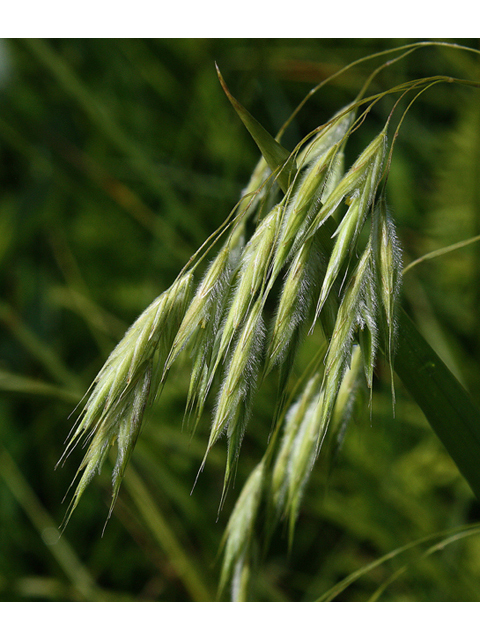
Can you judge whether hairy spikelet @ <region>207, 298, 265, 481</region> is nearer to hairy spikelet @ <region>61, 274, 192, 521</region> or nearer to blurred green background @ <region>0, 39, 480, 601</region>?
hairy spikelet @ <region>61, 274, 192, 521</region>

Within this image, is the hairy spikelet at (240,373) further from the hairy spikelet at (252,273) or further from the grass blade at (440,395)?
the grass blade at (440,395)

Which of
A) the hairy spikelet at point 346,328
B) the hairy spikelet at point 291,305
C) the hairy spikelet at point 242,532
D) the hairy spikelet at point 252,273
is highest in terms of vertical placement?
the hairy spikelet at point 252,273

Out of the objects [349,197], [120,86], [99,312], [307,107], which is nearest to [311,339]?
[99,312]

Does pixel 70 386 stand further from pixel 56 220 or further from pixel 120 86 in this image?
pixel 120 86

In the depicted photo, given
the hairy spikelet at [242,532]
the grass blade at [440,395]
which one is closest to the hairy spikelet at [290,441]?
the hairy spikelet at [242,532]

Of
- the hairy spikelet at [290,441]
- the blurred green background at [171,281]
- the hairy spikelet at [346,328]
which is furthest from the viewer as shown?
the blurred green background at [171,281]

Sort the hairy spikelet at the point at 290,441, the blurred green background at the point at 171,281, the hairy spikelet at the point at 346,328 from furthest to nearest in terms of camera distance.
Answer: the blurred green background at the point at 171,281, the hairy spikelet at the point at 290,441, the hairy spikelet at the point at 346,328

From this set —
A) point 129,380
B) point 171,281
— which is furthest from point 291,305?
point 171,281

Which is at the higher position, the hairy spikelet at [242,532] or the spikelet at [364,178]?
the spikelet at [364,178]
